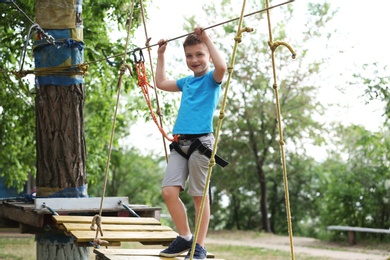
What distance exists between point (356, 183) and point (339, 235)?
1.39 m

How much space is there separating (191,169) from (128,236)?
0.67 metres

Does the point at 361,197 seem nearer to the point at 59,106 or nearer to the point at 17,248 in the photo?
the point at 17,248

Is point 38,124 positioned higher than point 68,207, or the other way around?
point 38,124

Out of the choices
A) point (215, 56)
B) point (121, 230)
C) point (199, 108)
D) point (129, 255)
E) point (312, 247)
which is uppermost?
point (215, 56)

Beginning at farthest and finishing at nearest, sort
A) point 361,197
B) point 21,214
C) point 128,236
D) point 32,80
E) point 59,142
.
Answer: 1. point 361,197
2. point 32,80
3. point 59,142
4. point 21,214
5. point 128,236

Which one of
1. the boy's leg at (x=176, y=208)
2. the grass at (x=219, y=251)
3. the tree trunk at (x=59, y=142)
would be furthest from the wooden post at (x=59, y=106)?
the grass at (x=219, y=251)

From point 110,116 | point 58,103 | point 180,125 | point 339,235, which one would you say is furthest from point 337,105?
point 180,125

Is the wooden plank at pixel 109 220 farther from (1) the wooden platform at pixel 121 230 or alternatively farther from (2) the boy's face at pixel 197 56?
(2) the boy's face at pixel 197 56

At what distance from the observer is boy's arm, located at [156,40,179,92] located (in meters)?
4.37

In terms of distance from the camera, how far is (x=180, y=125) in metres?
4.04

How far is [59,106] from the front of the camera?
219 inches

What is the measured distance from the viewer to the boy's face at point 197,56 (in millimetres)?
4000

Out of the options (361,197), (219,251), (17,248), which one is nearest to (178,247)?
(219,251)

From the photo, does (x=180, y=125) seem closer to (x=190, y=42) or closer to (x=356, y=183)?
(x=190, y=42)
